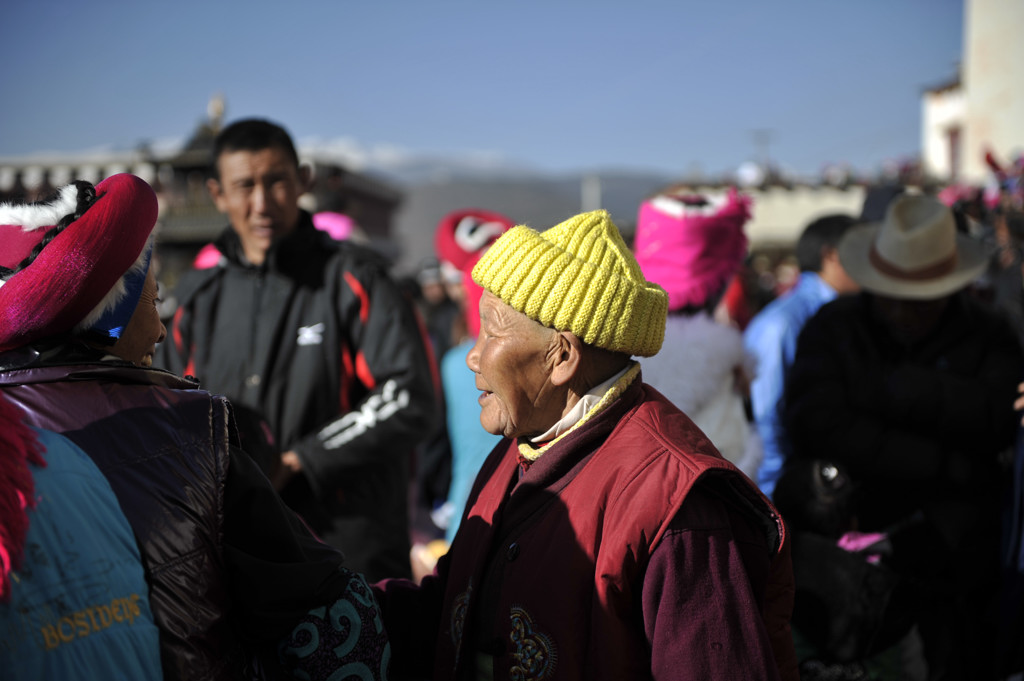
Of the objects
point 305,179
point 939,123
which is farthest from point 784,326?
point 939,123

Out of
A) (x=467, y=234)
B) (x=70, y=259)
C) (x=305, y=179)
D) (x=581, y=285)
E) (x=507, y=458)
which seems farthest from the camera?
(x=467, y=234)

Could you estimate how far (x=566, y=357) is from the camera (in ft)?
6.14

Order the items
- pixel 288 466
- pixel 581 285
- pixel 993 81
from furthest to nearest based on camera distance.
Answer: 1. pixel 993 81
2. pixel 288 466
3. pixel 581 285

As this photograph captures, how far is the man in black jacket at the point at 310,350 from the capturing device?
3068 millimetres

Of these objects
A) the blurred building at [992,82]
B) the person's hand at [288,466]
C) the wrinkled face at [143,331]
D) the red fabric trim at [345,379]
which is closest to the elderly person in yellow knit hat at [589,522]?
the wrinkled face at [143,331]

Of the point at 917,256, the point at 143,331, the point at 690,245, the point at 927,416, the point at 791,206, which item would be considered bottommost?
the point at 791,206

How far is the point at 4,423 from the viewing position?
1.29m

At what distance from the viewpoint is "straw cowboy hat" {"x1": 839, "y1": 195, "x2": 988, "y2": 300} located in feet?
11.0

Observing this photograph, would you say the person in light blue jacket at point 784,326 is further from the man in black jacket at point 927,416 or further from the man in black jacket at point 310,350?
Answer: the man in black jacket at point 310,350

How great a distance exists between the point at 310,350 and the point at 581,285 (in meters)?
1.62

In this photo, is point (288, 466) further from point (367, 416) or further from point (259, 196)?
point (259, 196)

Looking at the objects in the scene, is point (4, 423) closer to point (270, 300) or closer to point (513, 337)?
point (513, 337)

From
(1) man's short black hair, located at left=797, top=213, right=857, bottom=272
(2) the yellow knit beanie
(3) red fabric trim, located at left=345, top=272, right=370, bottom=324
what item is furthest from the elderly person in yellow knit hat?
(1) man's short black hair, located at left=797, top=213, right=857, bottom=272

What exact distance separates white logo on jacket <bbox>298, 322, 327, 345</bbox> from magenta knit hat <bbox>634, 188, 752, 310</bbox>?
50.3 inches
